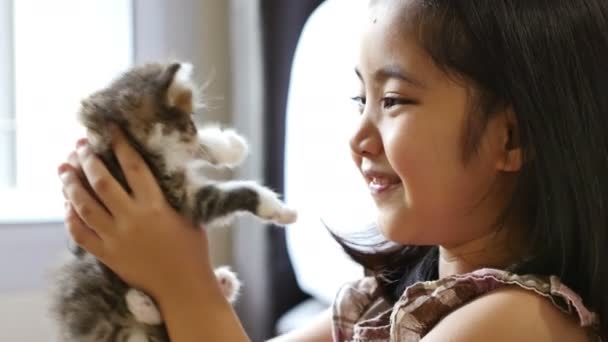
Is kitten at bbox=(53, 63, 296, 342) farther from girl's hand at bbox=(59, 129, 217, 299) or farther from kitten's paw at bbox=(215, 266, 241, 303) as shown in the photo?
kitten's paw at bbox=(215, 266, 241, 303)

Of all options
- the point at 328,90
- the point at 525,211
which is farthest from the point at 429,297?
the point at 328,90

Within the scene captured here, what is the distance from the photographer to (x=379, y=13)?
90cm

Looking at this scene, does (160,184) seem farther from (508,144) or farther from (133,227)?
(508,144)

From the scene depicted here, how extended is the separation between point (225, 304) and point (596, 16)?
1.91ft

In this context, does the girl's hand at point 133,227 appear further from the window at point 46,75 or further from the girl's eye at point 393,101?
the window at point 46,75

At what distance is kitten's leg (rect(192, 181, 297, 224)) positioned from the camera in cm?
96

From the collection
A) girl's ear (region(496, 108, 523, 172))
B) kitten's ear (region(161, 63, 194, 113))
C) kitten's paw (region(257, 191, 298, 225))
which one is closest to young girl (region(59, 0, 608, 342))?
girl's ear (region(496, 108, 523, 172))

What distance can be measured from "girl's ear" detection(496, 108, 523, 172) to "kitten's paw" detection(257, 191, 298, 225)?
0.27 meters

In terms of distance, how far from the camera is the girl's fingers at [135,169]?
0.97 m

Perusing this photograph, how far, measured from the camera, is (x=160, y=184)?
0.99 m

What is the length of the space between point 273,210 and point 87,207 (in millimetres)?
251

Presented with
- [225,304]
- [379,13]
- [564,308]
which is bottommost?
[225,304]

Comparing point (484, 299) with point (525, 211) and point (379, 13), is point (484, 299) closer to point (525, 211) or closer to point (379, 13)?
point (525, 211)

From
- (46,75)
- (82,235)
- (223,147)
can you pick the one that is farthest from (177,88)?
(46,75)
